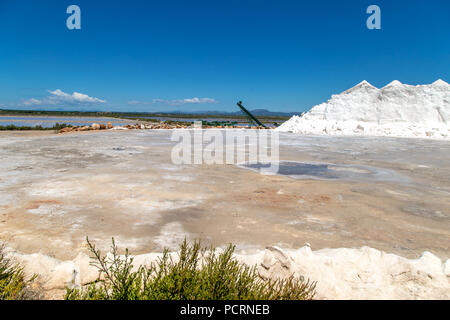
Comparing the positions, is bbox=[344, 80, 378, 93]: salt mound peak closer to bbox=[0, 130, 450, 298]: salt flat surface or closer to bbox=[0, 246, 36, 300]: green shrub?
bbox=[0, 130, 450, 298]: salt flat surface

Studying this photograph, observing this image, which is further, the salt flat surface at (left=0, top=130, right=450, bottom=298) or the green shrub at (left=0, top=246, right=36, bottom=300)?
the salt flat surface at (left=0, top=130, right=450, bottom=298)

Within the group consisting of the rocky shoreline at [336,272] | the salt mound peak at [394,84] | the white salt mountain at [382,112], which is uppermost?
the salt mound peak at [394,84]

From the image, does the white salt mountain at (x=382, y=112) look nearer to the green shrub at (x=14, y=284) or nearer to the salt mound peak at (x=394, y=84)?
the salt mound peak at (x=394, y=84)

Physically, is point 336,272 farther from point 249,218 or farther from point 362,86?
point 362,86

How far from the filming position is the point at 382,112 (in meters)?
24.6

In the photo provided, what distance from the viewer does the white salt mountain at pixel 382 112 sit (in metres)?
22.6

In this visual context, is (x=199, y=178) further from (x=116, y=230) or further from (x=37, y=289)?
(x=37, y=289)

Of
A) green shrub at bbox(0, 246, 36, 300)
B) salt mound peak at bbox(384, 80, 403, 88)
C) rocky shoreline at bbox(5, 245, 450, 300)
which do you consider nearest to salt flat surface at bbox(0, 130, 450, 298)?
rocky shoreline at bbox(5, 245, 450, 300)

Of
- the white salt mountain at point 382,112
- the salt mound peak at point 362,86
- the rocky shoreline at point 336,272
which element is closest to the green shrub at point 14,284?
the rocky shoreline at point 336,272

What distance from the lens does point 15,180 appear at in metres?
5.27

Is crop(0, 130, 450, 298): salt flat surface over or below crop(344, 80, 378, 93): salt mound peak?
below

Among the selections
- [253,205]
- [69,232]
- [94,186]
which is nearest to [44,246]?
[69,232]

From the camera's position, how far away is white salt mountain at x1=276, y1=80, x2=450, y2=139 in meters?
22.6

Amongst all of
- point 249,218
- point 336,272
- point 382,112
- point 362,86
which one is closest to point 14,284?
point 336,272
